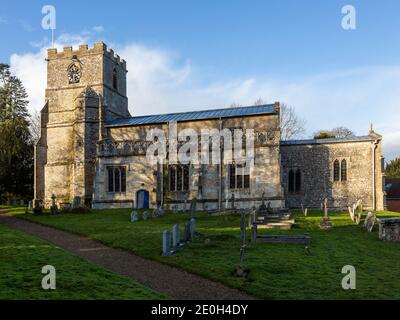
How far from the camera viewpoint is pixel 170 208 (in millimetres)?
32031

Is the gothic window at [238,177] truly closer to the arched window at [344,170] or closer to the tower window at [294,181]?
the tower window at [294,181]

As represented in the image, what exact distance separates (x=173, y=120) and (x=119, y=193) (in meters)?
8.40

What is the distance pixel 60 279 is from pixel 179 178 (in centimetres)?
2290

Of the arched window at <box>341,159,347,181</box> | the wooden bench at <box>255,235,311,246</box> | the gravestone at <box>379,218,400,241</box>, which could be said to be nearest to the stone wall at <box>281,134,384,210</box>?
the arched window at <box>341,159,347,181</box>

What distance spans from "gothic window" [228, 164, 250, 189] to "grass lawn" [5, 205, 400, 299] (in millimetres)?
9502

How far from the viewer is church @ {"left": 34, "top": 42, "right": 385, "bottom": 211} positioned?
3105cm

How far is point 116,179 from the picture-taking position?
111 ft

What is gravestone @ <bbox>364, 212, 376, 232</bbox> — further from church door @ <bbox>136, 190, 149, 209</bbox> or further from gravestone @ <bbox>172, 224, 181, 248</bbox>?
church door @ <bbox>136, 190, 149, 209</bbox>

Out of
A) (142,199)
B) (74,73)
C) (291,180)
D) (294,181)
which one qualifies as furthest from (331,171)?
(74,73)
